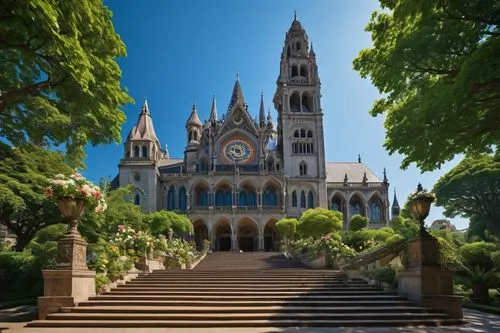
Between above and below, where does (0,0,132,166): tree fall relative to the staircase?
above

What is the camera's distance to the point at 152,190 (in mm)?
50031

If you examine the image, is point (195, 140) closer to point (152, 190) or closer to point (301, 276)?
point (152, 190)

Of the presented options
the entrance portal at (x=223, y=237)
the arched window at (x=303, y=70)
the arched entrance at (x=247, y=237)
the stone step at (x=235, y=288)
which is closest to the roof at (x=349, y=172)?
the arched entrance at (x=247, y=237)

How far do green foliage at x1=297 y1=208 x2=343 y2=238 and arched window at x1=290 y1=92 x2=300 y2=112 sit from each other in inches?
898

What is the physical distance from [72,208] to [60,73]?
13.8 ft

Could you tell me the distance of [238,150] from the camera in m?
53.4

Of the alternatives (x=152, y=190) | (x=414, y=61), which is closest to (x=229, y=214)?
(x=152, y=190)

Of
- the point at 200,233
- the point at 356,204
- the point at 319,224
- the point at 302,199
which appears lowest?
the point at 200,233

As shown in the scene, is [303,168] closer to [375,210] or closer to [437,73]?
[375,210]

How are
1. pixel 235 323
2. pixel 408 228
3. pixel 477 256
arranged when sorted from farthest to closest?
pixel 408 228 → pixel 477 256 → pixel 235 323

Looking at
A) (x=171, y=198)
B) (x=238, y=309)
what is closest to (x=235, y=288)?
(x=238, y=309)

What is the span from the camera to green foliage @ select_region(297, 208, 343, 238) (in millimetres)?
34719

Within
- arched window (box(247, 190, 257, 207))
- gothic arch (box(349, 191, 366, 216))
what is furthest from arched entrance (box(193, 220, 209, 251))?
gothic arch (box(349, 191, 366, 216))

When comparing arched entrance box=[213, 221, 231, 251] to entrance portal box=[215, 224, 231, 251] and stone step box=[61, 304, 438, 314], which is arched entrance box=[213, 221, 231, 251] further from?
stone step box=[61, 304, 438, 314]
